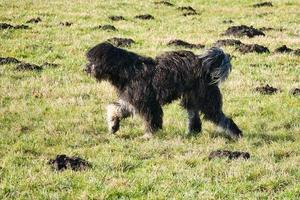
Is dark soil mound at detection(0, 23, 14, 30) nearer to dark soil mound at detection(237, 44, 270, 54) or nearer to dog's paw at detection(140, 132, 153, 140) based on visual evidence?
dark soil mound at detection(237, 44, 270, 54)

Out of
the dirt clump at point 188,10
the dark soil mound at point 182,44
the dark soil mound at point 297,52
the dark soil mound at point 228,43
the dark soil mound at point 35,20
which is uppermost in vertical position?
the dark soil mound at point 297,52

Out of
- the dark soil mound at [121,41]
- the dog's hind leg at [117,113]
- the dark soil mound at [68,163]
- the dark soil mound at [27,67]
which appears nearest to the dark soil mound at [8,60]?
the dark soil mound at [27,67]

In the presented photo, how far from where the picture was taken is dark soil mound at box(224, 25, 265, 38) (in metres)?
24.5

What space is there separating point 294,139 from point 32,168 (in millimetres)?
5419

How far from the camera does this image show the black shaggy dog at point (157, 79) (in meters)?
12.2

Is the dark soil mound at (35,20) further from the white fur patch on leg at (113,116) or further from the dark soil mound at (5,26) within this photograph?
the white fur patch on leg at (113,116)

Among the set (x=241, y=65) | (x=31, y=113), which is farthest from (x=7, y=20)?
(x=31, y=113)

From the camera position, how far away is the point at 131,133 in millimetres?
12820

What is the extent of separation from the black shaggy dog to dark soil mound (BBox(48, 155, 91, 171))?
2.33 metres

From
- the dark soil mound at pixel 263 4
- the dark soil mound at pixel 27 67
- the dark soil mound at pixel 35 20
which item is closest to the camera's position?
the dark soil mound at pixel 27 67

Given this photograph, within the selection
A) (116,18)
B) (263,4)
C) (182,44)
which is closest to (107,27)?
(116,18)

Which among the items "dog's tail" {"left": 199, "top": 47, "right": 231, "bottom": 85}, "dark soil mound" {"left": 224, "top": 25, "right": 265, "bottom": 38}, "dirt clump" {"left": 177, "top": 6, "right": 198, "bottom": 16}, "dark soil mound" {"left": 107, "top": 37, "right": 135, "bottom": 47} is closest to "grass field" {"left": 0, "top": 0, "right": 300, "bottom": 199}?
"dark soil mound" {"left": 107, "top": 37, "right": 135, "bottom": 47}

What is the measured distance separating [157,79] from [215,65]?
3.91 ft

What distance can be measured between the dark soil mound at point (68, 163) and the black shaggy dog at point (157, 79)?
2.33 m
